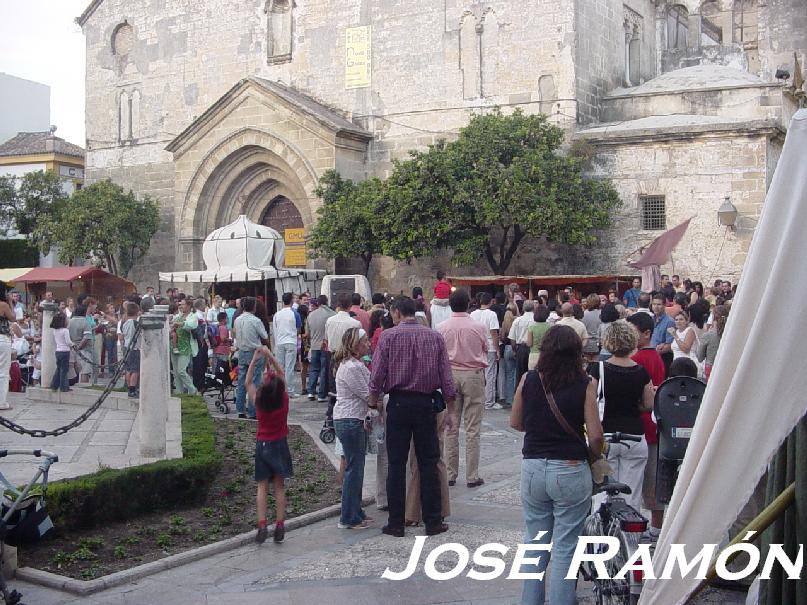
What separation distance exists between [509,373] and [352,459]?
26.4 feet

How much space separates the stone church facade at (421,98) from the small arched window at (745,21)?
67 mm

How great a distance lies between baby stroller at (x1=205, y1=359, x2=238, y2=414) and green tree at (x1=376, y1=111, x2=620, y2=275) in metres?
7.98

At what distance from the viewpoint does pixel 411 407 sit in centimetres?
802

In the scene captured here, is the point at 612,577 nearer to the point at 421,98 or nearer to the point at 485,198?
the point at 485,198

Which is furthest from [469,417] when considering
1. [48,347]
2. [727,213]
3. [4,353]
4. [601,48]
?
[601,48]

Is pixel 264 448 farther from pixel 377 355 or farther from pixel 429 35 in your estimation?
pixel 429 35

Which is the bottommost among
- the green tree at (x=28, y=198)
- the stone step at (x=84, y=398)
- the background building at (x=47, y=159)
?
the stone step at (x=84, y=398)

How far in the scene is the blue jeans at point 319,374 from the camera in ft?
52.1

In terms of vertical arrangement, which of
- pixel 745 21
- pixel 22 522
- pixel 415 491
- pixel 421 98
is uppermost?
pixel 745 21

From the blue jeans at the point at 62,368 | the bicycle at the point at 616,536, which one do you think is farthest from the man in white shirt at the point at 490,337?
the bicycle at the point at 616,536

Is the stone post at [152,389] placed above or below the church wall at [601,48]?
below

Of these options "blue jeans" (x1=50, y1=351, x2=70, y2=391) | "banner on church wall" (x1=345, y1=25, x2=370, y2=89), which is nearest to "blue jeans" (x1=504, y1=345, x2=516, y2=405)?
"blue jeans" (x1=50, y1=351, x2=70, y2=391)

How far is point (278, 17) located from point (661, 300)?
842 inches

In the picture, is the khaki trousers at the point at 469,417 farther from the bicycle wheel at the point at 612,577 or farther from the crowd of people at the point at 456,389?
the bicycle wheel at the point at 612,577
